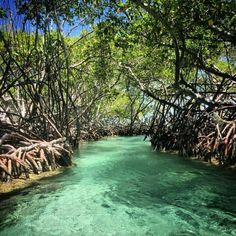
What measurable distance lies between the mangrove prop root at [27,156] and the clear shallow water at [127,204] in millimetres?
377

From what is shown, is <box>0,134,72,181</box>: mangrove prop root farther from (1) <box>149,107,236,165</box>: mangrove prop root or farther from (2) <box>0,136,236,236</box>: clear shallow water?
(1) <box>149,107,236,165</box>: mangrove prop root

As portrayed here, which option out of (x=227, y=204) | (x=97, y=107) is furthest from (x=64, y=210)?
(x=97, y=107)

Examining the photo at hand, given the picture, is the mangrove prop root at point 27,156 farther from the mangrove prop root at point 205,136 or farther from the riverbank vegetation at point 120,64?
the mangrove prop root at point 205,136

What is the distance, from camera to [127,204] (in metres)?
5.56

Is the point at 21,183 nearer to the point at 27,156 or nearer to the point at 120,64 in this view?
the point at 27,156

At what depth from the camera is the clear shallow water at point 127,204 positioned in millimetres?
4559

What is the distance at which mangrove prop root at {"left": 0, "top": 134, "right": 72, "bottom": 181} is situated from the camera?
18.8ft

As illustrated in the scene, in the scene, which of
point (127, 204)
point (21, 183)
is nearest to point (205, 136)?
point (127, 204)

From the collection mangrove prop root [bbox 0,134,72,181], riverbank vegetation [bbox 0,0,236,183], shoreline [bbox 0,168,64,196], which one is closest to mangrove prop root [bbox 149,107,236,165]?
riverbank vegetation [bbox 0,0,236,183]

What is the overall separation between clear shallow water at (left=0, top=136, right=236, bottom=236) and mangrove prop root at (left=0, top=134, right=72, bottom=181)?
0.38 meters

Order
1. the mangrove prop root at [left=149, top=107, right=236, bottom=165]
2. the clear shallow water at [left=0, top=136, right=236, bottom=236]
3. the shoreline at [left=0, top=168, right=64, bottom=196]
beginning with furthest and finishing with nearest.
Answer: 1. the mangrove prop root at [left=149, top=107, right=236, bottom=165]
2. the shoreline at [left=0, top=168, right=64, bottom=196]
3. the clear shallow water at [left=0, top=136, right=236, bottom=236]

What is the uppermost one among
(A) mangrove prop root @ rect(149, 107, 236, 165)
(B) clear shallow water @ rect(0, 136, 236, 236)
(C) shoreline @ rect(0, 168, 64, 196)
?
(A) mangrove prop root @ rect(149, 107, 236, 165)

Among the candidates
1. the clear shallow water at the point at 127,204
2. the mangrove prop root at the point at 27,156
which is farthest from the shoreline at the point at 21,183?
the clear shallow water at the point at 127,204

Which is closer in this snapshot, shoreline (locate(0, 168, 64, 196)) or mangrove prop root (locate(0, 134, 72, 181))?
mangrove prop root (locate(0, 134, 72, 181))
